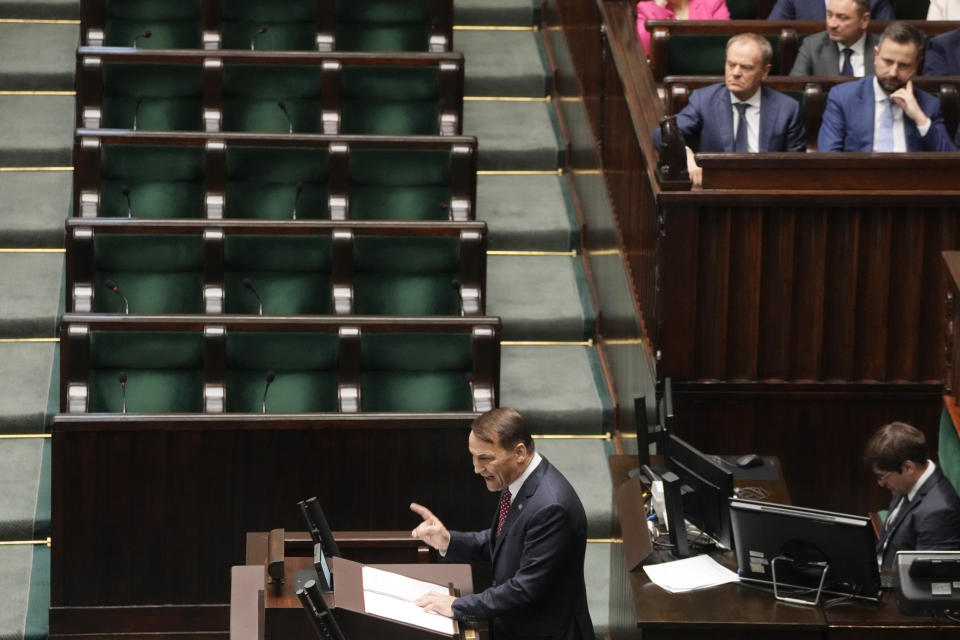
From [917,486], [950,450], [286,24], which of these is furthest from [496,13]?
[917,486]

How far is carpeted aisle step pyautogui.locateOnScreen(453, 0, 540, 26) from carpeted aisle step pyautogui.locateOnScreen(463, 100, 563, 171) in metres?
0.29

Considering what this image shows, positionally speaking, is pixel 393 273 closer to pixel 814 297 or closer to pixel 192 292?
pixel 192 292

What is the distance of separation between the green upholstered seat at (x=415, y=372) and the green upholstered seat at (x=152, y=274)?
343mm

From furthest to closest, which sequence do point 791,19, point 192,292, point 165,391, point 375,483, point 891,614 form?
point 791,19 < point 192,292 < point 165,391 < point 375,483 < point 891,614

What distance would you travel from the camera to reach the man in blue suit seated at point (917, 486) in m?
1.82

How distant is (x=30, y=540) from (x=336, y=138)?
32.4 inches

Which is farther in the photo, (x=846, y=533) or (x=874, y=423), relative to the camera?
(x=874, y=423)

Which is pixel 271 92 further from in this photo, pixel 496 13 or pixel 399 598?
pixel 399 598

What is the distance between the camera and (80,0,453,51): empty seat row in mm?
3076

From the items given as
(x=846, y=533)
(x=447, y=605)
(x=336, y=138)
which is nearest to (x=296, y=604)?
(x=447, y=605)

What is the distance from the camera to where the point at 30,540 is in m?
2.33

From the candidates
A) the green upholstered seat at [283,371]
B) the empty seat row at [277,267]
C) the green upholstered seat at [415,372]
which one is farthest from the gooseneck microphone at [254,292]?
the green upholstered seat at [415,372]

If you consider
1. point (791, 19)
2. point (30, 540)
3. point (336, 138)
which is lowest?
point (30, 540)

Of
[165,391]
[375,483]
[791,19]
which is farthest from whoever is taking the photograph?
[791,19]
